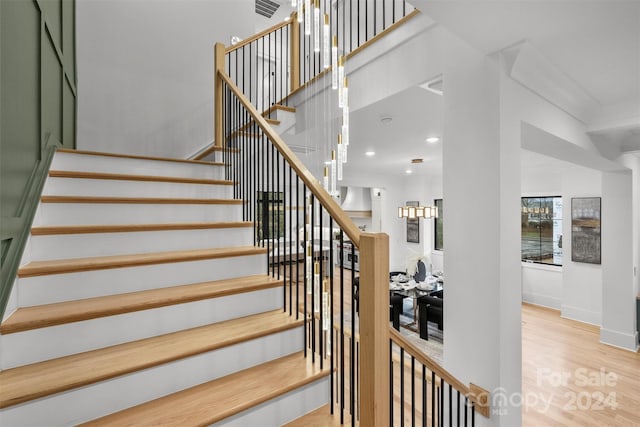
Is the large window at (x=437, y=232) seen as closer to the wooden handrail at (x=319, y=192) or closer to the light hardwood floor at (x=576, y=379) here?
the light hardwood floor at (x=576, y=379)

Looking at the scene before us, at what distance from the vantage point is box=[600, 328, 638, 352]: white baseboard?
4.26 metres

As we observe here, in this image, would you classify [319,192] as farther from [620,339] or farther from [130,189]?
[620,339]

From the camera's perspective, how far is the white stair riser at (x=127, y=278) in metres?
1.43

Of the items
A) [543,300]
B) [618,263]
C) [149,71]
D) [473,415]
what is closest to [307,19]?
[473,415]

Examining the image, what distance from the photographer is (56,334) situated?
4.20 feet

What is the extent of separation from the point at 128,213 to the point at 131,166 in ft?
2.10

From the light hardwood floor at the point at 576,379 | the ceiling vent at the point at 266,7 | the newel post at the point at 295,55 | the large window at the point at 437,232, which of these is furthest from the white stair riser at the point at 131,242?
the large window at the point at 437,232

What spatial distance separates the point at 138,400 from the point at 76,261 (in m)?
0.84

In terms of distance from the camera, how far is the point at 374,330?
1141mm

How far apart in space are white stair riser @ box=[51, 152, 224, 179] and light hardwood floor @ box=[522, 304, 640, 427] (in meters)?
3.92

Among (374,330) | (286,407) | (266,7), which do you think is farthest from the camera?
(266,7)

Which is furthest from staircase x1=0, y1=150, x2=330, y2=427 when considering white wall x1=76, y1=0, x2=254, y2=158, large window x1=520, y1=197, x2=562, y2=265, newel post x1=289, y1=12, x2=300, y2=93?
large window x1=520, y1=197, x2=562, y2=265

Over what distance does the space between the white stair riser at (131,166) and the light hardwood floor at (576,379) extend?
154 inches

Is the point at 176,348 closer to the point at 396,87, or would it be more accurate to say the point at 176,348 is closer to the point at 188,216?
the point at 188,216
